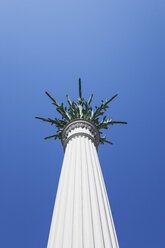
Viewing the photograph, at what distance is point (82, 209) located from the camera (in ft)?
24.0

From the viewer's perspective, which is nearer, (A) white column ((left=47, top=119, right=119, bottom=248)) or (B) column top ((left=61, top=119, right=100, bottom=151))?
(A) white column ((left=47, top=119, right=119, bottom=248))

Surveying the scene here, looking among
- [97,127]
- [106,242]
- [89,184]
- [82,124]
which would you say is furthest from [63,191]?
[97,127]

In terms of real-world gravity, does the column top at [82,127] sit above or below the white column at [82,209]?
above

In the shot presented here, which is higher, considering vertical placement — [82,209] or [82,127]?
[82,127]

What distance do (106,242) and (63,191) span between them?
253 cm

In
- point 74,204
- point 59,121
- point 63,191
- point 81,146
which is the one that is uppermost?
point 59,121

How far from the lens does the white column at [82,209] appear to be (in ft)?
21.3

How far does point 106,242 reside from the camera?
647 cm

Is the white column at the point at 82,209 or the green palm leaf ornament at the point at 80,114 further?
the green palm leaf ornament at the point at 80,114

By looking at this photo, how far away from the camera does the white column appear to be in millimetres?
6484

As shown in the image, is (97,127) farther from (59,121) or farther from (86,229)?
(86,229)

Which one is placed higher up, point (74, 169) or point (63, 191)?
point (74, 169)

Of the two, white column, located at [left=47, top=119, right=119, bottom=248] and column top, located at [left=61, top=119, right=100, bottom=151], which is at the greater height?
column top, located at [left=61, top=119, right=100, bottom=151]

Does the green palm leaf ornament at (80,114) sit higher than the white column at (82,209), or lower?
higher
